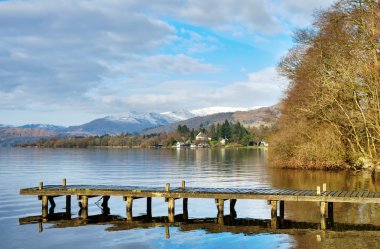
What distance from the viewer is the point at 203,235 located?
78.7 feet

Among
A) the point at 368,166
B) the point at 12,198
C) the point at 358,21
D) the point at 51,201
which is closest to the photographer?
the point at 51,201

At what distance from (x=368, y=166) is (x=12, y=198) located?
127ft

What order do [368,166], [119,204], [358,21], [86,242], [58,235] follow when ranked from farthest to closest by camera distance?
[368,166] → [358,21] → [119,204] → [58,235] → [86,242]

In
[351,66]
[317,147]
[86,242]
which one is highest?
[351,66]

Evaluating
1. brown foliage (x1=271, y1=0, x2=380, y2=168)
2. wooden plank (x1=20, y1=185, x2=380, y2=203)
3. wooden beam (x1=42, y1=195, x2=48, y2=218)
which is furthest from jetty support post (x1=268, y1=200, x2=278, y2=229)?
brown foliage (x1=271, y1=0, x2=380, y2=168)

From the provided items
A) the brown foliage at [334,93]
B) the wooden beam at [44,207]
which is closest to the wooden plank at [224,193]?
the wooden beam at [44,207]

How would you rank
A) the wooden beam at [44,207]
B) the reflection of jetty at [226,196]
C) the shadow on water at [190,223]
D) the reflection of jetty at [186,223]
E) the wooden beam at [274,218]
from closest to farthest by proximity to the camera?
the shadow on water at [190,223], the reflection of jetty at [186,223], the wooden beam at [274,218], the reflection of jetty at [226,196], the wooden beam at [44,207]

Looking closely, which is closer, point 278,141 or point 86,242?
point 86,242

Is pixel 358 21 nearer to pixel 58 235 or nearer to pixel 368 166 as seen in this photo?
pixel 368 166

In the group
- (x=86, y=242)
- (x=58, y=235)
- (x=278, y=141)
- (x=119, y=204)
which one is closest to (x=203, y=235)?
(x=86, y=242)

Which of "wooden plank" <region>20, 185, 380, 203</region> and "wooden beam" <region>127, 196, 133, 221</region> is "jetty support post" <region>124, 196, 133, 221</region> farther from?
"wooden plank" <region>20, 185, 380, 203</region>

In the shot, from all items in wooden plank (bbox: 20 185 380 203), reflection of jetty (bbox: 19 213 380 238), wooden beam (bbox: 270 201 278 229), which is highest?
wooden plank (bbox: 20 185 380 203)

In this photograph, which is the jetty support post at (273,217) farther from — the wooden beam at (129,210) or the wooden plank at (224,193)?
the wooden beam at (129,210)

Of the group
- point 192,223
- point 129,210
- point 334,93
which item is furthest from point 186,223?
point 334,93
